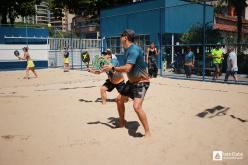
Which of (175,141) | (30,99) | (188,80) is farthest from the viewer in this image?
(188,80)

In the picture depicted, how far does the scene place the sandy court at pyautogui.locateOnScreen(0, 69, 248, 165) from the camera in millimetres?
4734

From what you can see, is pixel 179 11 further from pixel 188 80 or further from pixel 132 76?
pixel 132 76

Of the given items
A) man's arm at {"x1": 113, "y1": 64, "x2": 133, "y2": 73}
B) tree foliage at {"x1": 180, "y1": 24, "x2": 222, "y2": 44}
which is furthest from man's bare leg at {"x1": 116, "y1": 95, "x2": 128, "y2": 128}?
tree foliage at {"x1": 180, "y1": 24, "x2": 222, "y2": 44}

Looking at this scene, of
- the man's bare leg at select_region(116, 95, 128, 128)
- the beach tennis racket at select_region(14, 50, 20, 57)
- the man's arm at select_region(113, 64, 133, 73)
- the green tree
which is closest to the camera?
the man's arm at select_region(113, 64, 133, 73)

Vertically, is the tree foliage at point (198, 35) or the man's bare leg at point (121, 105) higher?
the tree foliage at point (198, 35)

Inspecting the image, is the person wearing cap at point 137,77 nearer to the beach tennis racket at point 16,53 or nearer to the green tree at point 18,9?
the beach tennis racket at point 16,53

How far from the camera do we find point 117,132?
6098mm

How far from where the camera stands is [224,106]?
27.9 ft

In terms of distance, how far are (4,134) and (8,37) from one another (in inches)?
819

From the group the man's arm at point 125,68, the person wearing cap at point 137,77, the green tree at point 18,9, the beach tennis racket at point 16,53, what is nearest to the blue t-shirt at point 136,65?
the person wearing cap at point 137,77

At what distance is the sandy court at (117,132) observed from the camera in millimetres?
4734

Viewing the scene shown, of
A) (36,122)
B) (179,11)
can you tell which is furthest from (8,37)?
(36,122)

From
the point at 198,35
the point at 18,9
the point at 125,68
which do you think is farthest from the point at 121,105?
the point at 18,9

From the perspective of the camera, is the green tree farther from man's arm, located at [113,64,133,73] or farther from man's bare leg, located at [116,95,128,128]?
man's arm, located at [113,64,133,73]
